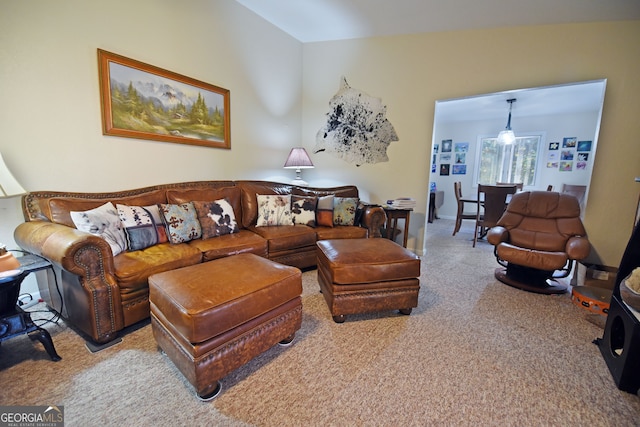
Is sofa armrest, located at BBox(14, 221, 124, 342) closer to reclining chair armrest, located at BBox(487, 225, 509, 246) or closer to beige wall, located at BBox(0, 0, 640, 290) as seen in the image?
beige wall, located at BBox(0, 0, 640, 290)

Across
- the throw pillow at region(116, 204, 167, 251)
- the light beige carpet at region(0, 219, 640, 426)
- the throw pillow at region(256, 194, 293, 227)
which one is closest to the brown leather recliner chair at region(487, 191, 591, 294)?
the light beige carpet at region(0, 219, 640, 426)

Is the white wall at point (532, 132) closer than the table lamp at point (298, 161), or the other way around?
the table lamp at point (298, 161)

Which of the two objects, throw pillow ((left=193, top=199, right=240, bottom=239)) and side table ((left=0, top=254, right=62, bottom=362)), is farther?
throw pillow ((left=193, top=199, right=240, bottom=239))

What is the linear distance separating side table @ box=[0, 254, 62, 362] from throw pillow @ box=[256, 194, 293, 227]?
5.53ft

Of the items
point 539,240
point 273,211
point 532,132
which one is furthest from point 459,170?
point 273,211

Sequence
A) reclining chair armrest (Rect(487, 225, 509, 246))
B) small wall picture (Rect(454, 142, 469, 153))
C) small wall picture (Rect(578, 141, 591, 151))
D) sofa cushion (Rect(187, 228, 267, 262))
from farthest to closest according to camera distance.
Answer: small wall picture (Rect(454, 142, 469, 153))
small wall picture (Rect(578, 141, 591, 151))
reclining chair armrest (Rect(487, 225, 509, 246))
sofa cushion (Rect(187, 228, 267, 262))

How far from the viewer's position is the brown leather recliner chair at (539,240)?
7.76 ft

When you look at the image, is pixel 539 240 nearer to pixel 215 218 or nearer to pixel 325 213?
pixel 325 213

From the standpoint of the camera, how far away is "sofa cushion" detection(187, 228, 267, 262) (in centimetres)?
211

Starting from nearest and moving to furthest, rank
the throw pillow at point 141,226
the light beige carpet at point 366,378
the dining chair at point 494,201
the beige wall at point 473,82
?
the light beige carpet at point 366,378, the throw pillow at point 141,226, the beige wall at point 473,82, the dining chair at point 494,201

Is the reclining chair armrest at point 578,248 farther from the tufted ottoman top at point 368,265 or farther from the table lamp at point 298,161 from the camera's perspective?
the table lamp at point 298,161

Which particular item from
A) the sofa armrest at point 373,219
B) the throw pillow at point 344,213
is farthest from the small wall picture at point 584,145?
the throw pillow at point 344,213

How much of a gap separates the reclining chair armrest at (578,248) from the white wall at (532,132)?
10.1ft

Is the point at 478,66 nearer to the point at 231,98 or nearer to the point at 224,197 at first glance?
the point at 231,98
